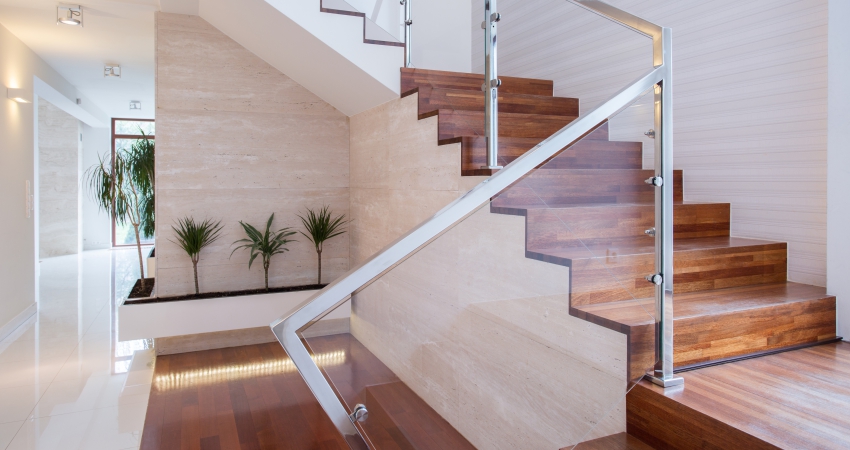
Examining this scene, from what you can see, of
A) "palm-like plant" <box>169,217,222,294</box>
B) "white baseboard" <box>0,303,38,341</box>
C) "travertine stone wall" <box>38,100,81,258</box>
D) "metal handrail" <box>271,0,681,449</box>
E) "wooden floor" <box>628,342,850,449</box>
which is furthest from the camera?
"travertine stone wall" <box>38,100,81,258</box>

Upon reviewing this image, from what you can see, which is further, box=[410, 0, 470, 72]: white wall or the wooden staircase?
box=[410, 0, 470, 72]: white wall

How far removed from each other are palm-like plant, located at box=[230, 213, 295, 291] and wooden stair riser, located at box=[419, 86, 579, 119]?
1931 millimetres

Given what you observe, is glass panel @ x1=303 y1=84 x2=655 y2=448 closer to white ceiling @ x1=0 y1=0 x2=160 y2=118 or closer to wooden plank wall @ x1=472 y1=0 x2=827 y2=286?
wooden plank wall @ x1=472 y1=0 x2=827 y2=286

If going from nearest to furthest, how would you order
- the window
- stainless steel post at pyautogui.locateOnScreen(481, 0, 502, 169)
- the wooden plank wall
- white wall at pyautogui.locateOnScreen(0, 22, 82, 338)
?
the wooden plank wall → stainless steel post at pyautogui.locateOnScreen(481, 0, 502, 169) → white wall at pyautogui.locateOnScreen(0, 22, 82, 338) → the window

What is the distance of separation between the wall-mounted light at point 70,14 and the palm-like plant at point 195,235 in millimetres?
1777

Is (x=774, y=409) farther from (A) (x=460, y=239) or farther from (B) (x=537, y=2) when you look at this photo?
(B) (x=537, y=2)

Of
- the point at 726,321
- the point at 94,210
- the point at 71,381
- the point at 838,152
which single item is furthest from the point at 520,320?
the point at 94,210

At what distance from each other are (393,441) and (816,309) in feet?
5.72

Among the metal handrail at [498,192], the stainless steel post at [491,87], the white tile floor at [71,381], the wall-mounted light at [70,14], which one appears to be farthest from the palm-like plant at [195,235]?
the metal handrail at [498,192]

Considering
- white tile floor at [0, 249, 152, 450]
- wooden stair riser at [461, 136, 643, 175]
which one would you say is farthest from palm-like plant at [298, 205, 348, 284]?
wooden stair riser at [461, 136, 643, 175]

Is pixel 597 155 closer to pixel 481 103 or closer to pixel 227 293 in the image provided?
pixel 481 103

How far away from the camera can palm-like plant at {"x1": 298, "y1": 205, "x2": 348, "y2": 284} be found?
474cm

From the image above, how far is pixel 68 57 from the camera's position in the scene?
615 centimetres

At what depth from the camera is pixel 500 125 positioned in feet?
8.67
